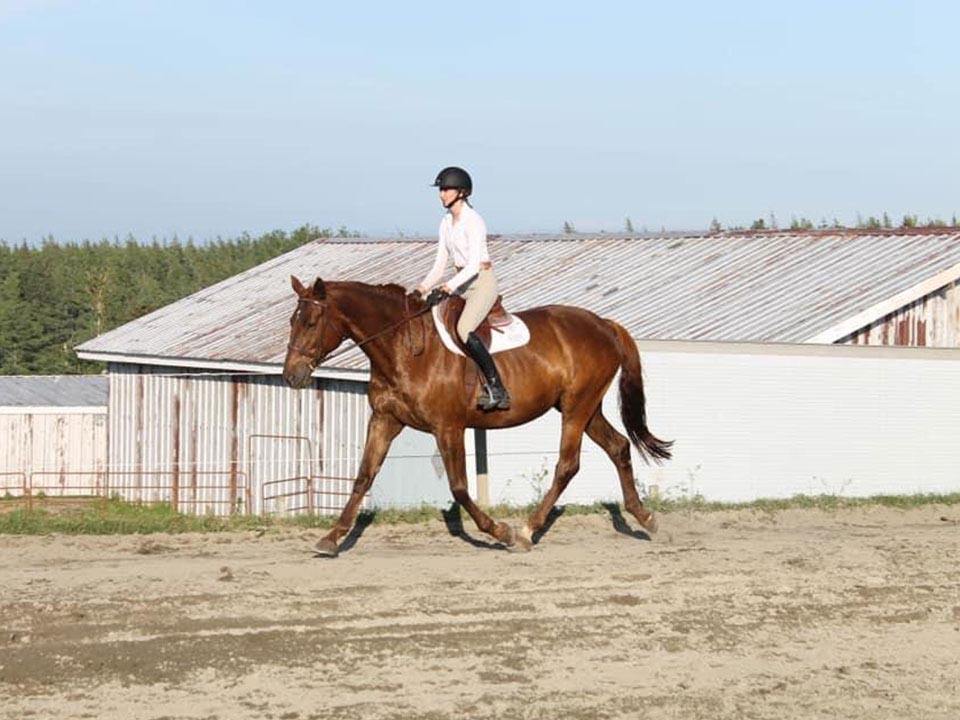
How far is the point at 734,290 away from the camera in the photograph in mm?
27422

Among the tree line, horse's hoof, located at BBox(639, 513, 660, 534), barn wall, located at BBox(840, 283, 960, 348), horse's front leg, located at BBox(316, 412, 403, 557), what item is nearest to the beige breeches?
horse's front leg, located at BBox(316, 412, 403, 557)

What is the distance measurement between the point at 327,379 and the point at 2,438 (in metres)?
19.1

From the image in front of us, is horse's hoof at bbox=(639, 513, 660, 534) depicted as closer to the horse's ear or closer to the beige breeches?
the beige breeches

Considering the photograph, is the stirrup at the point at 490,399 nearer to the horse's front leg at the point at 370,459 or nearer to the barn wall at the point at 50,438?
the horse's front leg at the point at 370,459

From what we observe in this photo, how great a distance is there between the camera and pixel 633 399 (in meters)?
14.8

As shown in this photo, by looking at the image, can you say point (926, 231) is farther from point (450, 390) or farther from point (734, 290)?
point (450, 390)

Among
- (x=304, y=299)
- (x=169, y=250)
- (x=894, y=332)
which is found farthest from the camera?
(x=169, y=250)

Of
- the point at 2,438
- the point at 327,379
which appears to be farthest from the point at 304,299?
the point at 2,438

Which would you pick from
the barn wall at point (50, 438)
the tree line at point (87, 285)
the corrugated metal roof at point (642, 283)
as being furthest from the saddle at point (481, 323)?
the tree line at point (87, 285)

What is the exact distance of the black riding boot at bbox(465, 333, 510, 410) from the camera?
42.3 ft

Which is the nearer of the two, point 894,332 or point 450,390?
point 450,390

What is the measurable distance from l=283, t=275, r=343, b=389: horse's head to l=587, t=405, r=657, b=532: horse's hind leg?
9.22ft

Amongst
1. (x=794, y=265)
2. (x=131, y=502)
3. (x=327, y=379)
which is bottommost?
(x=131, y=502)

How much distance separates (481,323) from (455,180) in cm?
119
